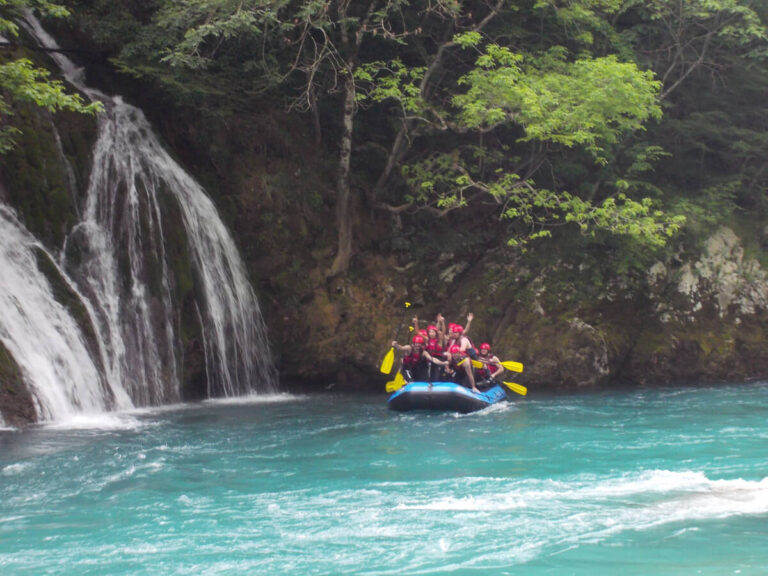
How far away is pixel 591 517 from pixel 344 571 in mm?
2143

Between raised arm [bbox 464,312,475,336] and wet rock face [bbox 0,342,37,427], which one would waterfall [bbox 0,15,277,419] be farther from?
raised arm [bbox 464,312,475,336]

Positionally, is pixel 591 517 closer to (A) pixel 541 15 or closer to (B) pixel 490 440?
(B) pixel 490 440

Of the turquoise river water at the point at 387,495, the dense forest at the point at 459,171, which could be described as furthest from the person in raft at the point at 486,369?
the turquoise river water at the point at 387,495

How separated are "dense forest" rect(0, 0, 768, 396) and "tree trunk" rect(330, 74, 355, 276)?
0.04m

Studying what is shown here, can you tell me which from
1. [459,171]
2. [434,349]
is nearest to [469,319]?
[434,349]

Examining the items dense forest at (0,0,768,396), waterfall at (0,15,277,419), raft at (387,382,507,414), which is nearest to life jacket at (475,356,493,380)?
raft at (387,382,507,414)

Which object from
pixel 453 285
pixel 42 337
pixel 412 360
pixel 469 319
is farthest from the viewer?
pixel 453 285

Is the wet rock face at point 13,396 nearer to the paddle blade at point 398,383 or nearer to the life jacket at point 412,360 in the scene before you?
the paddle blade at point 398,383

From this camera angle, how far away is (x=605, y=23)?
58.1ft

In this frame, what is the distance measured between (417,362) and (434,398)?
124cm

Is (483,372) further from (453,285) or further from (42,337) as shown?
(42,337)

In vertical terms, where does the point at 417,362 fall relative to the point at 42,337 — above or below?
below

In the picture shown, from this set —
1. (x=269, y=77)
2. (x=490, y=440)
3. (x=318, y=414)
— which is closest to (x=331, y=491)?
(x=490, y=440)

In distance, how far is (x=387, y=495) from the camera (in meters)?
7.68
